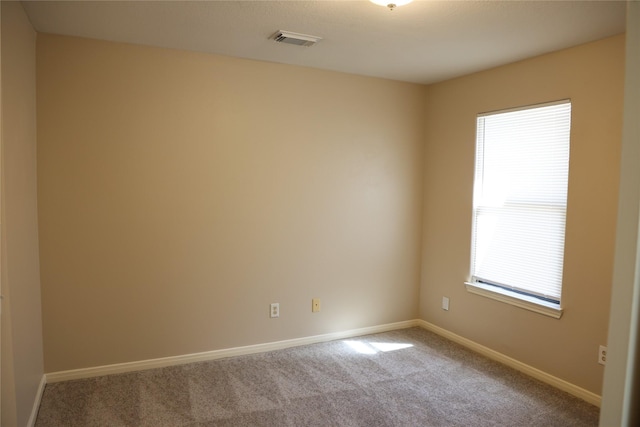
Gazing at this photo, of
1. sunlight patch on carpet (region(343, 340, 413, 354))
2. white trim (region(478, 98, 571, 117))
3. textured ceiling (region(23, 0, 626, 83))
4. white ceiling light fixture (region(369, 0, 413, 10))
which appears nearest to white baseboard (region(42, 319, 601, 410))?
sunlight patch on carpet (region(343, 340, 413, 354))

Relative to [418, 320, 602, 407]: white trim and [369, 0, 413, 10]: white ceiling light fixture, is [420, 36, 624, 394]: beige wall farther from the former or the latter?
[369, 0, 413, 10]: white ceiling light fixture

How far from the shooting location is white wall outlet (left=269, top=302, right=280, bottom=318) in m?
3.70

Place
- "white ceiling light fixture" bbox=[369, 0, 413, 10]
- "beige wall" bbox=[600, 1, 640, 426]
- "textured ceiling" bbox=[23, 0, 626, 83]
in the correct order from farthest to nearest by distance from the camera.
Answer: "textured ceiling" bbox=[23, 0, 626, 83] < "white ceiling light fixture" bbox=[369, 0, 413, 10] < "beige wall" bbox=[600, 1, 640, 426]

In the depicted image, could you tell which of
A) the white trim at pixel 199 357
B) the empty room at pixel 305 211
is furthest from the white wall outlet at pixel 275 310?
the white trim at pixel 199 357

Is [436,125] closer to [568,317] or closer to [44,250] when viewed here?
[568,317]

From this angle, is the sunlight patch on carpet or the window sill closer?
the window sill

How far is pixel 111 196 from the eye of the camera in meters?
3.12

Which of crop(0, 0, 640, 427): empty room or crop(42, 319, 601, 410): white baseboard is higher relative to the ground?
crop(0, 0, 640, 427): empty room

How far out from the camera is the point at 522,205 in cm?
339

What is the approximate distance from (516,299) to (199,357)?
8.54 feet

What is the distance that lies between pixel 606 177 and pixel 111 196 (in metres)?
3.46

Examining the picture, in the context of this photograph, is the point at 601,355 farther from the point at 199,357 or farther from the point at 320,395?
the point at 199,357

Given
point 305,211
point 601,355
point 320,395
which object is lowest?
point 320,395

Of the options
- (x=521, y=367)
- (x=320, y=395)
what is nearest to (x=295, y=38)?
(x=320, y=395)
